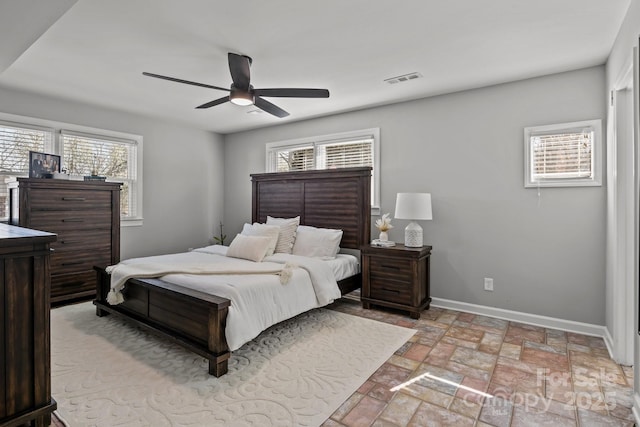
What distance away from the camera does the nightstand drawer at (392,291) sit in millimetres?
3723

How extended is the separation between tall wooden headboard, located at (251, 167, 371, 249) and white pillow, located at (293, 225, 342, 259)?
0.81 feet

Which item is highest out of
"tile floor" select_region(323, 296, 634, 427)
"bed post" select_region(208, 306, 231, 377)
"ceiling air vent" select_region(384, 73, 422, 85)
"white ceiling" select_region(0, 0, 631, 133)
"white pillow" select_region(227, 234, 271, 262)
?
"ceiling air vent" select_region(384, 73, 422, 85)

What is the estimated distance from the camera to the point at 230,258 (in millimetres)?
3928

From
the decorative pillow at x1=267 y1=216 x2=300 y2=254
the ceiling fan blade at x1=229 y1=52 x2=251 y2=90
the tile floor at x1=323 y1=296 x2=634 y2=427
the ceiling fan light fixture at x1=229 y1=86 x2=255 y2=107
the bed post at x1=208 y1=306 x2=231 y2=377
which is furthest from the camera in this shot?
the decorative pillow at x1=267 y1=216 x2=300 y2=254

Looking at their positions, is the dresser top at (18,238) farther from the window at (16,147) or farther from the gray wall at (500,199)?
the gray wall at (500,199)

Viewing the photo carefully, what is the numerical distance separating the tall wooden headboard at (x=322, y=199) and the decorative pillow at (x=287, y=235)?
33 cm

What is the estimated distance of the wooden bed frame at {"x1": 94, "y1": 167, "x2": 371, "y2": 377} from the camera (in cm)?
247

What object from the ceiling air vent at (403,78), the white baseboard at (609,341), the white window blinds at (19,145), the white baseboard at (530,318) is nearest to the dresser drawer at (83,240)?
the white window blinds at (19,145)

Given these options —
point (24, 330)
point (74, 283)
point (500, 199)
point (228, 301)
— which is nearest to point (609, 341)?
point (500, 199)

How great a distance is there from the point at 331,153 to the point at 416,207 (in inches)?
69.7

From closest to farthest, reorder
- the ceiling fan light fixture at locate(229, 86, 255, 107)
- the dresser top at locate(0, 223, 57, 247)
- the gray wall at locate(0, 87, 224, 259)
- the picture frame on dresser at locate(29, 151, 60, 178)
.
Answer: the dresser top at locate(0, 223, 57, 247)
the ceiling fan light fixture at locate(229, 86, 255, 107)
the picture frame on dresser at locate(29, 151, 60, 178)
the gray wall at locate(0, 87, 224, 259)

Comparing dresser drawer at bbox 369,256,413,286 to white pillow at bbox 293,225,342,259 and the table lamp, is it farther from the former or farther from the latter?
white pillow at bbox 293,225,342,259

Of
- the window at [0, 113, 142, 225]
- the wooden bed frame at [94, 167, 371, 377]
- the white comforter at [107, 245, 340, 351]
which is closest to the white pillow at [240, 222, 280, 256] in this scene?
the white comforter at [107, 245, 340, 351]

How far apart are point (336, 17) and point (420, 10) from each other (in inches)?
22.7
